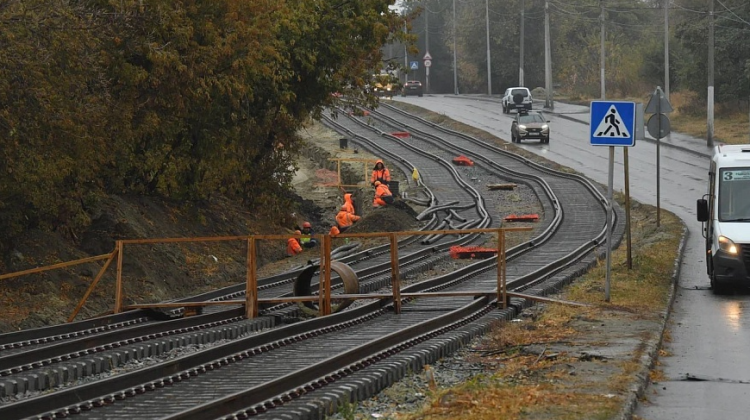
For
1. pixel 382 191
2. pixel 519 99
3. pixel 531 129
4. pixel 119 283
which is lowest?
pixel 382 191

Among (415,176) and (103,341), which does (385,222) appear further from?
(103,341)

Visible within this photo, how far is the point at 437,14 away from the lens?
132625 millimetres

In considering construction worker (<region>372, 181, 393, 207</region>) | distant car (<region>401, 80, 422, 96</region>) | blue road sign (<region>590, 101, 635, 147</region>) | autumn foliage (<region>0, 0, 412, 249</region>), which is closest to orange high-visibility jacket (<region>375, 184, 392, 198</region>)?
construction worker (<region>372, 181, 393, 207</region>)

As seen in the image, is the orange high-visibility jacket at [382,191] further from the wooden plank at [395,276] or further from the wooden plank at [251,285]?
the wooden plank at [251,285]

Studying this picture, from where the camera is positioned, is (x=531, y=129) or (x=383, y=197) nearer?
(x=383, y=197)

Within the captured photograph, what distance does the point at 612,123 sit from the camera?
18328 mm

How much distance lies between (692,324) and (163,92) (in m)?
13.2

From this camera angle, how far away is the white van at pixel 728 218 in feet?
65.2

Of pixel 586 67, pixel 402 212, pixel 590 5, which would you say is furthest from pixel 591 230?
pixel 590 5

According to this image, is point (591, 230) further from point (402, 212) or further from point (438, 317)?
point (438, 317)

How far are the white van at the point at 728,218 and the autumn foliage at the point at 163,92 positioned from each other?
36.4ft

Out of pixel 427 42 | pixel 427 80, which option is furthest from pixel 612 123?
pixel 427 42

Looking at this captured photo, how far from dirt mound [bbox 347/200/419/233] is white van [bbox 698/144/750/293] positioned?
1243 centimetres

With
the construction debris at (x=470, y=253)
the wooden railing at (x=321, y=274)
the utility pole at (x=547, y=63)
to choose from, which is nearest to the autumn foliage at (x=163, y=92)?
the wooden railing at (x=321, y=274)
